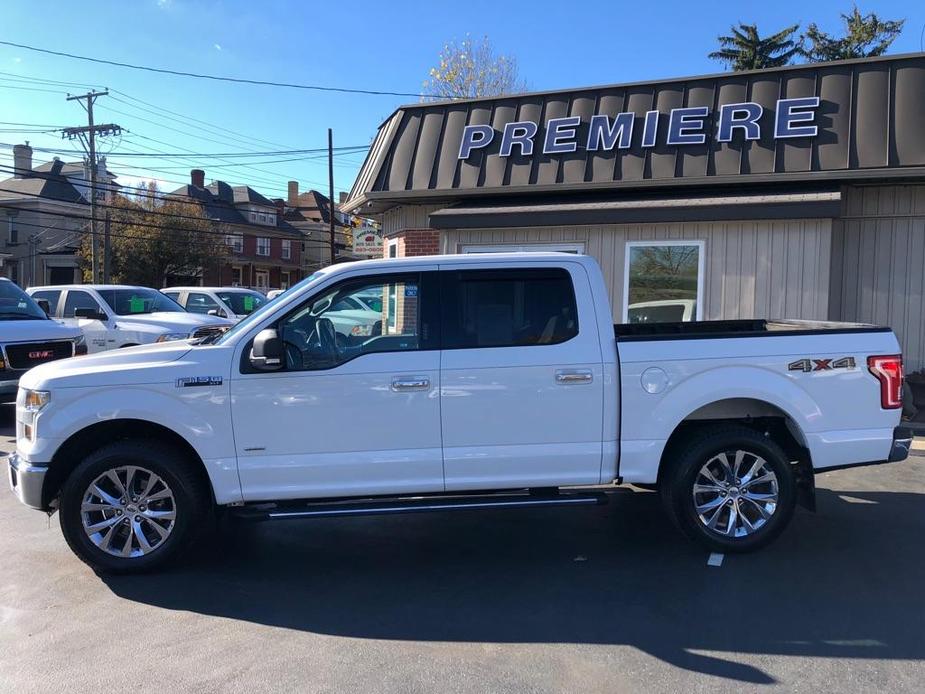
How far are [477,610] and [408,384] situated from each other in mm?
1371

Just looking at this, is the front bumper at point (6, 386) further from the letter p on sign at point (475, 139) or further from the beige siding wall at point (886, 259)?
the beige siding wall at point (886, 259)

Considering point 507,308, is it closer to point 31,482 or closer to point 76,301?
point 31,482

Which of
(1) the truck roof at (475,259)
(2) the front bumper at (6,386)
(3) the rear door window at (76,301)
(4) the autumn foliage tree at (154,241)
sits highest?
(4) the autumn foliage tree at (154,241)

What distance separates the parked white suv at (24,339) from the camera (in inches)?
367

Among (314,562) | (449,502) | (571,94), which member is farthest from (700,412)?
(571,94)

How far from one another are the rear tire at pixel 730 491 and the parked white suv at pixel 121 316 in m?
8.41

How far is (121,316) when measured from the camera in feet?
40.0

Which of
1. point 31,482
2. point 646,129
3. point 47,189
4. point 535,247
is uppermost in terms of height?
point 47,189

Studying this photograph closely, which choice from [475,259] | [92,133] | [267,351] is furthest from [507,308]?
[92,133]

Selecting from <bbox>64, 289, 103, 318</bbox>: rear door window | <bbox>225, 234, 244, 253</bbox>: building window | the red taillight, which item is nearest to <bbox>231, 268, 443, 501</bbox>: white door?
the red taillight

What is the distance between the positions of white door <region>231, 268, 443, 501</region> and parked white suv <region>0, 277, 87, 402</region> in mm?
6339

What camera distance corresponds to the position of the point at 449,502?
4.73 metres

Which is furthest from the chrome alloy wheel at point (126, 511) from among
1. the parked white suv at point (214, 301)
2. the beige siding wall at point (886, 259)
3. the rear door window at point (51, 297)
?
the parked white suv at point (214, 301)

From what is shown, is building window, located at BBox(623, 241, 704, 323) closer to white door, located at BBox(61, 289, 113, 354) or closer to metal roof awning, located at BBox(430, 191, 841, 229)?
metal roof awning, located at BBox(430, 191, 841, 229)
